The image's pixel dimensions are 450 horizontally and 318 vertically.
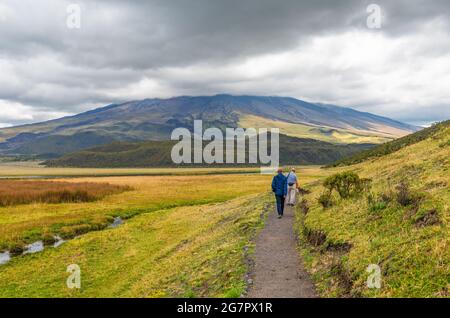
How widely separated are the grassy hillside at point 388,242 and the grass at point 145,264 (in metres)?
3.77

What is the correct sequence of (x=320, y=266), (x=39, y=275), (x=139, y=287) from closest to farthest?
(x=320, y=266), (x=139, y=287), (x=39, y=275)

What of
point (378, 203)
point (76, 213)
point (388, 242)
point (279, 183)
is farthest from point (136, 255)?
point (76, 213)

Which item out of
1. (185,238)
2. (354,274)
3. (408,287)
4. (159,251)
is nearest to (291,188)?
(185,238)

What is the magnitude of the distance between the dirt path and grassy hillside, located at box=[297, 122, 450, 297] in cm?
60

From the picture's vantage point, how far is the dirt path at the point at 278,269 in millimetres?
13773

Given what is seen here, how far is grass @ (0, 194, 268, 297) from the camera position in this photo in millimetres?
17797

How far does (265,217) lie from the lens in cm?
2961

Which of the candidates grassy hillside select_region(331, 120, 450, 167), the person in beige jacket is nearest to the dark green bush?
the person in beige jacket

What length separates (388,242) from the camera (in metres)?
14.4

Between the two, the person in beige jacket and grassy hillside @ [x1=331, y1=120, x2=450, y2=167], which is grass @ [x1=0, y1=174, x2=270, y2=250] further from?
grassy hillside @ [x1=331, y1=120, x2=450, y2=167]

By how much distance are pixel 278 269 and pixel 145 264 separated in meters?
12.8
